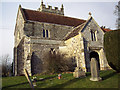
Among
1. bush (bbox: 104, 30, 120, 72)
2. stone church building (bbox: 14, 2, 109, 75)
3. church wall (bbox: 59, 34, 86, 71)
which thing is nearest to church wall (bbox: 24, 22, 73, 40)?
stone church building (bbox: 14, 2, 109, 75)

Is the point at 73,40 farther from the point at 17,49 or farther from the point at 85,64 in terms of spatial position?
the point at 17,49

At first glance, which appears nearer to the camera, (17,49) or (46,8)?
(17,49)

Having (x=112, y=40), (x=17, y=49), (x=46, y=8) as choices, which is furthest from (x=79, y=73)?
(x=46, y=8)

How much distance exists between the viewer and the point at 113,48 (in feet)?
35.3

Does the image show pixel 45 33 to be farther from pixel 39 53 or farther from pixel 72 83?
pixel 72 83

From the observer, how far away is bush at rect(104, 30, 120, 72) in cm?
1032

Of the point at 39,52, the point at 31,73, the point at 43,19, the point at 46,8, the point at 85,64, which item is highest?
the point at 46,8

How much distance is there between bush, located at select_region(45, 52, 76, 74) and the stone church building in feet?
3.91

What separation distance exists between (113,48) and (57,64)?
7.05 metres

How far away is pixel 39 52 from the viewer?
1520 centimetres

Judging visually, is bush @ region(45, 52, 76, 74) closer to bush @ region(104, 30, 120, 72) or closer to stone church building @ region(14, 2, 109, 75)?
stone church building @ region(14, 2, 109, 75)

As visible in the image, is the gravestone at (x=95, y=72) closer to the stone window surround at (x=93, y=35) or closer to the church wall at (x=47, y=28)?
the stone window surround at (x=93, y=35)

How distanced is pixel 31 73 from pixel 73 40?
7.83 metres

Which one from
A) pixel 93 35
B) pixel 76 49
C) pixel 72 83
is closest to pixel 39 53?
pixel 76 49
